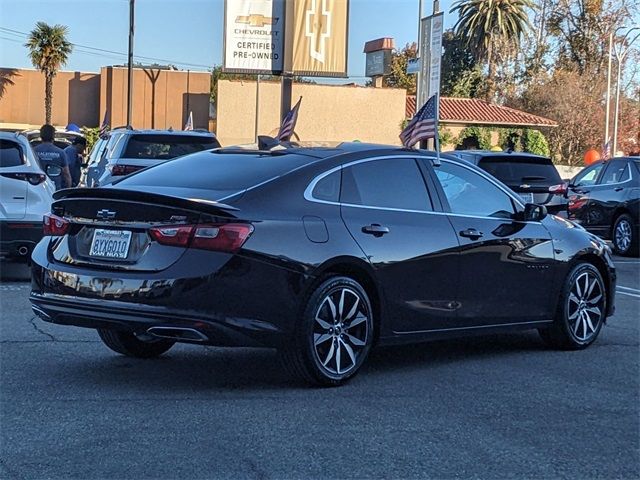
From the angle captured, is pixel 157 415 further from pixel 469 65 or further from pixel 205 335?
pixel 469 65

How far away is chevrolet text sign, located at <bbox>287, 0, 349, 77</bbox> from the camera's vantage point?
34281mm

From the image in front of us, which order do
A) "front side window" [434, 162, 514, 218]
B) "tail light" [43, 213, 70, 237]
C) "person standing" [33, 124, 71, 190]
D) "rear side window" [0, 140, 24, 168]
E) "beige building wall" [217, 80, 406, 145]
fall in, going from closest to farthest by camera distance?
"tail light" [43, 213, 70, 237]
"front side window" [434, 162, 514, 218]
"rear side window" [0, 140, 24, 168]
"person standing" [33, 124, 71, 190]
"beige building wall" [217, 80, 406, 145]

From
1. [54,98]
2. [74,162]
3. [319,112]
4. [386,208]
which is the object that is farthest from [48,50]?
[386,208]

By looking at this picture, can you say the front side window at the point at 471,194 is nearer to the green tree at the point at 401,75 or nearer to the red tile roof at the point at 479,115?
the red tile roof at the point at 479,115

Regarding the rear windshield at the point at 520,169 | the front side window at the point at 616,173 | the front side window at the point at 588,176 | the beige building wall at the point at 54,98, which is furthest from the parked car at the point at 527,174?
the beige building wall at the point at 54,98

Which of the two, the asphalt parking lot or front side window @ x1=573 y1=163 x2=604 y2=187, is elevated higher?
front side window @ x1=573 y1=163 x2=604 y2=187

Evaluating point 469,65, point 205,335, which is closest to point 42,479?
point 205,335

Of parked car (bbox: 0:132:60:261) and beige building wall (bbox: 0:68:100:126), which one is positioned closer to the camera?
parked car (bbox: 0:132:60:261)

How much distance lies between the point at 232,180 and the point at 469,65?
7054 cm

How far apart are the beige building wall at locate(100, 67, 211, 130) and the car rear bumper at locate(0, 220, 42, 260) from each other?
48.5 m

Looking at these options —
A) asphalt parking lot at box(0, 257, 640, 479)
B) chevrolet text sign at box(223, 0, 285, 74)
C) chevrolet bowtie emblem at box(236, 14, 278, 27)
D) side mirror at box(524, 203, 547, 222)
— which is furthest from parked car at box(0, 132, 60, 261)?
chevrolet bowtie emblem at box(236, 14, 278, 27)

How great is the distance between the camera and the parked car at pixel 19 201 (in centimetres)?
1059

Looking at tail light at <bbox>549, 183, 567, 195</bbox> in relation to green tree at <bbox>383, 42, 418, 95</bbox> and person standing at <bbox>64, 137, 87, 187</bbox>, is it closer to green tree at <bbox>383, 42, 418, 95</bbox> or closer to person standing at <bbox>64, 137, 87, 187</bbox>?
person standing at <bbox>64, 137, 87, 187</bbox>

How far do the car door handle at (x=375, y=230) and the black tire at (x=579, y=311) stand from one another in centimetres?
201
